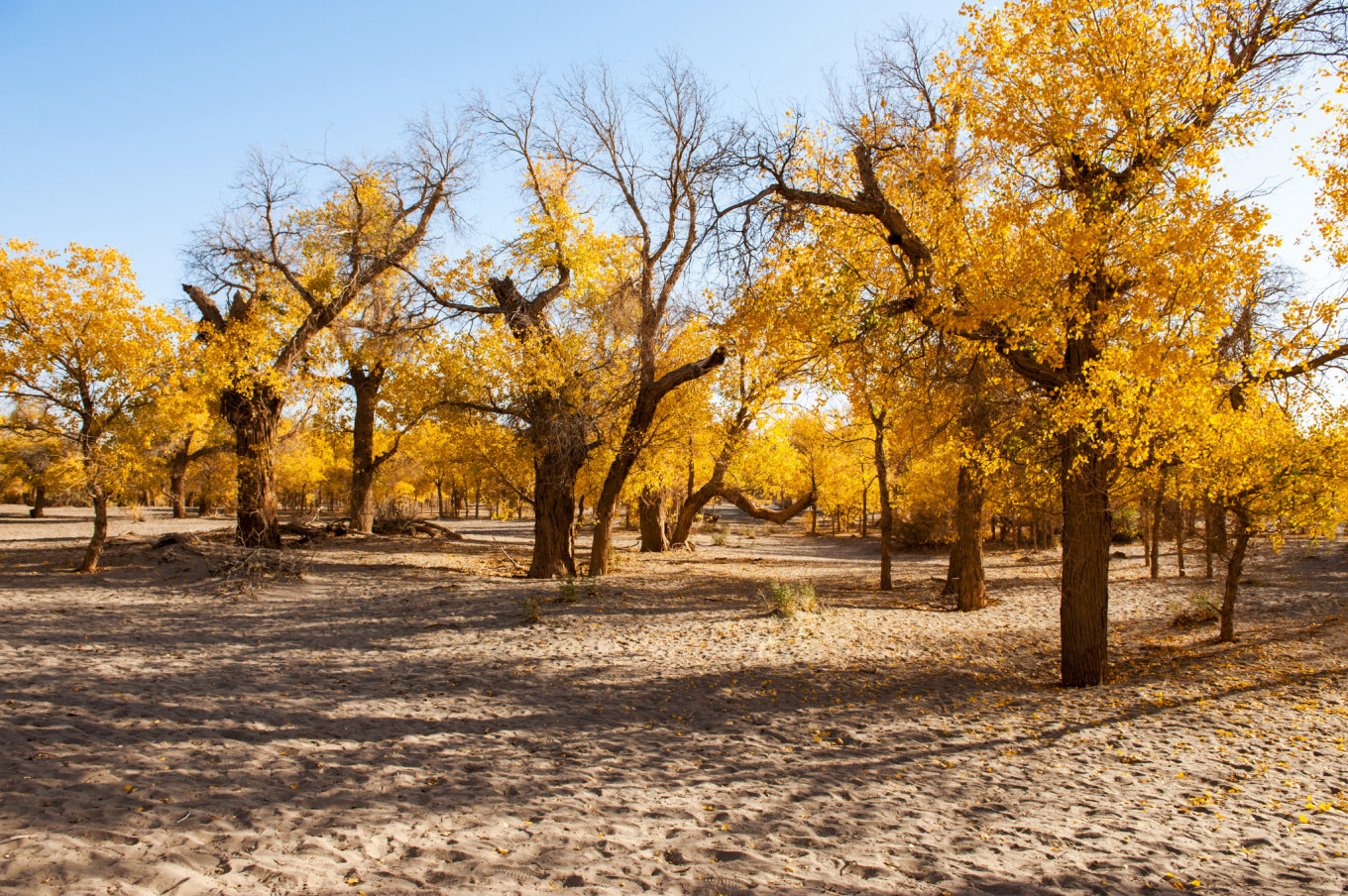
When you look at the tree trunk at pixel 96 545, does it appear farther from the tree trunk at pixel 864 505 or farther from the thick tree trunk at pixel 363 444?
the tree trunk at pixel 864 505

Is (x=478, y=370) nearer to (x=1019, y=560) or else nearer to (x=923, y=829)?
(x=923, y=829)

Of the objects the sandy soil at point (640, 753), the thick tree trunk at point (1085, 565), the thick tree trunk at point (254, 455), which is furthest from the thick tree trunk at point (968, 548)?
the thick tree trunk at point (254, 455)

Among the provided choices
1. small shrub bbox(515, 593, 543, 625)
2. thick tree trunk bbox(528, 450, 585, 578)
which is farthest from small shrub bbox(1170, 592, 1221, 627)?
thick tree trunk bbox(528, 450, 585, 578)

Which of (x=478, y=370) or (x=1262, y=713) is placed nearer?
(x=1262, y=713)

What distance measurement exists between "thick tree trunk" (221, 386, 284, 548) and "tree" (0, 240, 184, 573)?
234 centimetres

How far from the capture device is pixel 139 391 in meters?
13.1

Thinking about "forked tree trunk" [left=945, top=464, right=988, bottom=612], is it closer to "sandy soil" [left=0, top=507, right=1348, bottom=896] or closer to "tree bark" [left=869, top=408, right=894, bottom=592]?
"sandy soil" [left=0, top=507, right=1348, bottom=896]

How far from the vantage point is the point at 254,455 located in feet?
51.6

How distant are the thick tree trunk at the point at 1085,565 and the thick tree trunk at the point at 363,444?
69.6ft

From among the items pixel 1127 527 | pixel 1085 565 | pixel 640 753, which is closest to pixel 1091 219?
pixel 1085 565

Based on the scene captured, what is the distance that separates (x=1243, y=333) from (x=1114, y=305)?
18.6ft

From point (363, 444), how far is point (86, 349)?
11.5 metres

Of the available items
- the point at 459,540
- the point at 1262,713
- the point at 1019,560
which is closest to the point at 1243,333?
the point at 1262,713

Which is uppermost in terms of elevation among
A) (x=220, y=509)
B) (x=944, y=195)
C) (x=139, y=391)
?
(x=944, y=195)
